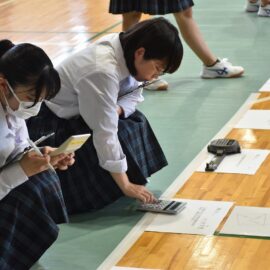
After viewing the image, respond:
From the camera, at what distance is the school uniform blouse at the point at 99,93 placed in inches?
113

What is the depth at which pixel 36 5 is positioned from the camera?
7570mm

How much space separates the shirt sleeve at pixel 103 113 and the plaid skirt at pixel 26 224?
14.6 inches

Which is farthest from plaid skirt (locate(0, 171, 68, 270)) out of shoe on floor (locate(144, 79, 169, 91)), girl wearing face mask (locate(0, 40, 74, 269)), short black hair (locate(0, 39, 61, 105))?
shoe on floor (locate(144, 79, 169, 91))

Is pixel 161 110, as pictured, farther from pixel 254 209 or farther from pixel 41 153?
pixel 41 153

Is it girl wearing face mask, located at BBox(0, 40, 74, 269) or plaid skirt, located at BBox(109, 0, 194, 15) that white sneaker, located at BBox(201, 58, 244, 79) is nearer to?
plaid skirt, located at BBox(109, 0, 194, 15)

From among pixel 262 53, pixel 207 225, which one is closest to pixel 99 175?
pixel 207 225

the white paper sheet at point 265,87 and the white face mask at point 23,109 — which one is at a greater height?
the white face mask at point 23,109

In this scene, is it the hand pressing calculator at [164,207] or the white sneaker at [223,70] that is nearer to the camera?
the hand pressing calculator at [164,207]

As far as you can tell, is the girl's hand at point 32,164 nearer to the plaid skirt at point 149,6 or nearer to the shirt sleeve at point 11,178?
the shirt sleeve at point 11,178

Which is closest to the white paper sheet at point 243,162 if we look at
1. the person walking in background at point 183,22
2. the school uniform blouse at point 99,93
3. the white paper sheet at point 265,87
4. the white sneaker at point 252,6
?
the school uniform blouse at point 99,93

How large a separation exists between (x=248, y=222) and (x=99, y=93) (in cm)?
→ 68

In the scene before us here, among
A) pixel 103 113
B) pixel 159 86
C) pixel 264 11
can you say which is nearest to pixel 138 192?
pixel 103 113

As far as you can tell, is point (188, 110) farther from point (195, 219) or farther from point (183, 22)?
point (195, 219)

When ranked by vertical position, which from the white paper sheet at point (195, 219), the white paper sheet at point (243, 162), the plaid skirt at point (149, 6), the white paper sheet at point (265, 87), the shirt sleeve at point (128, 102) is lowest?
the white paper sheet at point (265, 87)
